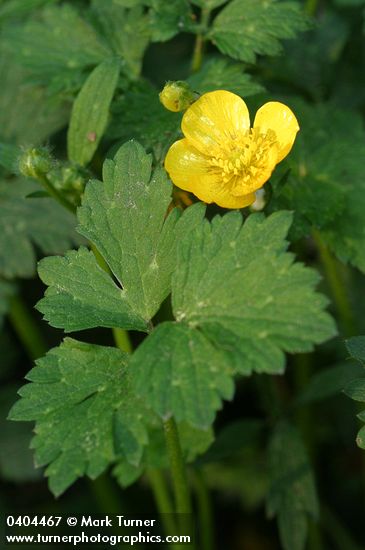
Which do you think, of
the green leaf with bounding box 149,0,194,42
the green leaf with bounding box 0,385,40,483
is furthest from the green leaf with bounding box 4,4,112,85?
the green leaf with bounding box 0,385,40,483

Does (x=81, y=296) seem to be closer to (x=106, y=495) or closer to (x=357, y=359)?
(x=357, y=359)

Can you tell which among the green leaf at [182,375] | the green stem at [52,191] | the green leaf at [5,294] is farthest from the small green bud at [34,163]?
the green leaf at [5,294]

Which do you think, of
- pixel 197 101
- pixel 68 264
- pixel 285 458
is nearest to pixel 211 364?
pixel 68 264

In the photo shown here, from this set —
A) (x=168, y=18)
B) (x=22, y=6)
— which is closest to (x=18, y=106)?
(x=22, y=6)

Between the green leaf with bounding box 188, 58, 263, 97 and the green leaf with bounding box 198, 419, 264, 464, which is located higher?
the green leaf with bounding box 188, 58, 263, 97

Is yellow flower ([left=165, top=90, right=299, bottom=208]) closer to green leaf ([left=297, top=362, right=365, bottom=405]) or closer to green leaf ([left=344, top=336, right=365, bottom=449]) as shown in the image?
green leaf ([left=344, top=336, right=365, bottom=449])
